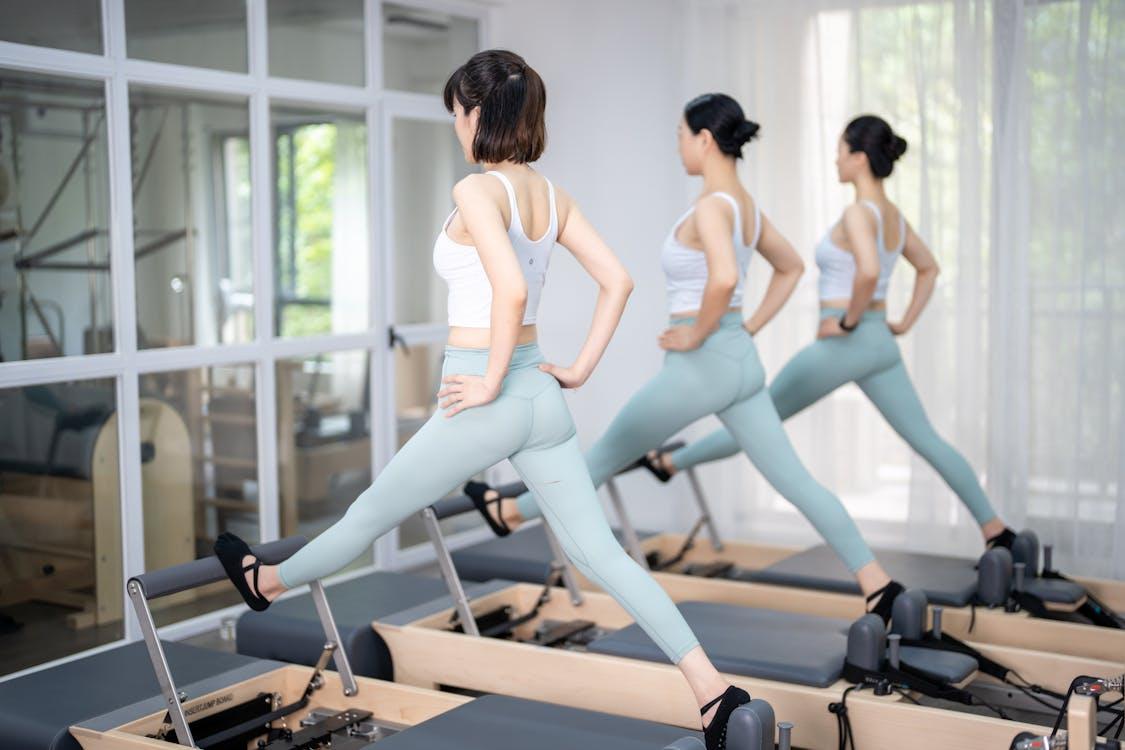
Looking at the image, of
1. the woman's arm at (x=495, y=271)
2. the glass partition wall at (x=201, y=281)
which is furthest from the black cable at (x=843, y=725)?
the glass partition wall at (x=201, y=281)

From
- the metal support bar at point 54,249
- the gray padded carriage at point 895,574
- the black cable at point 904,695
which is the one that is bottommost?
the black cable at point 904,695

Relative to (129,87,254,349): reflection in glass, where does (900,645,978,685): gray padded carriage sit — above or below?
below

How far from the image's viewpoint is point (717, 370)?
3404 millimetres

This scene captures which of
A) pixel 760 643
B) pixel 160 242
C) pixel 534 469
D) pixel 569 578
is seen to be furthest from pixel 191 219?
pixel 760 643

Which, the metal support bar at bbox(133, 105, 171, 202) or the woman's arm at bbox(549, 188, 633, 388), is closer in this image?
the woman's arm at bbox(549, 188, 633, 388)

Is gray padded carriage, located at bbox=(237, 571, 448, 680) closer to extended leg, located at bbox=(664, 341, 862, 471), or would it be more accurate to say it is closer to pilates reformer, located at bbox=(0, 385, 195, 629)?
pilates reformer, located at bbox=(0, 385, 195, 629)

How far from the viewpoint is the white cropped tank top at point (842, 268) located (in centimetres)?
413

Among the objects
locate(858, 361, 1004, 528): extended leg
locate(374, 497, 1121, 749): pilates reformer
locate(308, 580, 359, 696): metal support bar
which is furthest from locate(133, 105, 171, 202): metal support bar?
locate(858, 361, 1004, 528): extended leg

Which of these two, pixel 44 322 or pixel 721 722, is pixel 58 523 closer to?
pixel 44 322

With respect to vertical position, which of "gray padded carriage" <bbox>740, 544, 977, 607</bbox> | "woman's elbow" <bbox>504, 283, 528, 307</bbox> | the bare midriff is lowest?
"gray padded carriage" <bbox>740, 544, 977, 607</bbox>

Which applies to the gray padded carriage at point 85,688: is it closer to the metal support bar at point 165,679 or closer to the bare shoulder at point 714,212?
the metal support bar at point 165,679

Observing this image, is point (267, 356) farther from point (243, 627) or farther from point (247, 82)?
point (243, 627)

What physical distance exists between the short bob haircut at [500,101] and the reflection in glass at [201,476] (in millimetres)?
2036

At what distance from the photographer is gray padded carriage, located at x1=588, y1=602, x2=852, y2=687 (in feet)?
9.72
